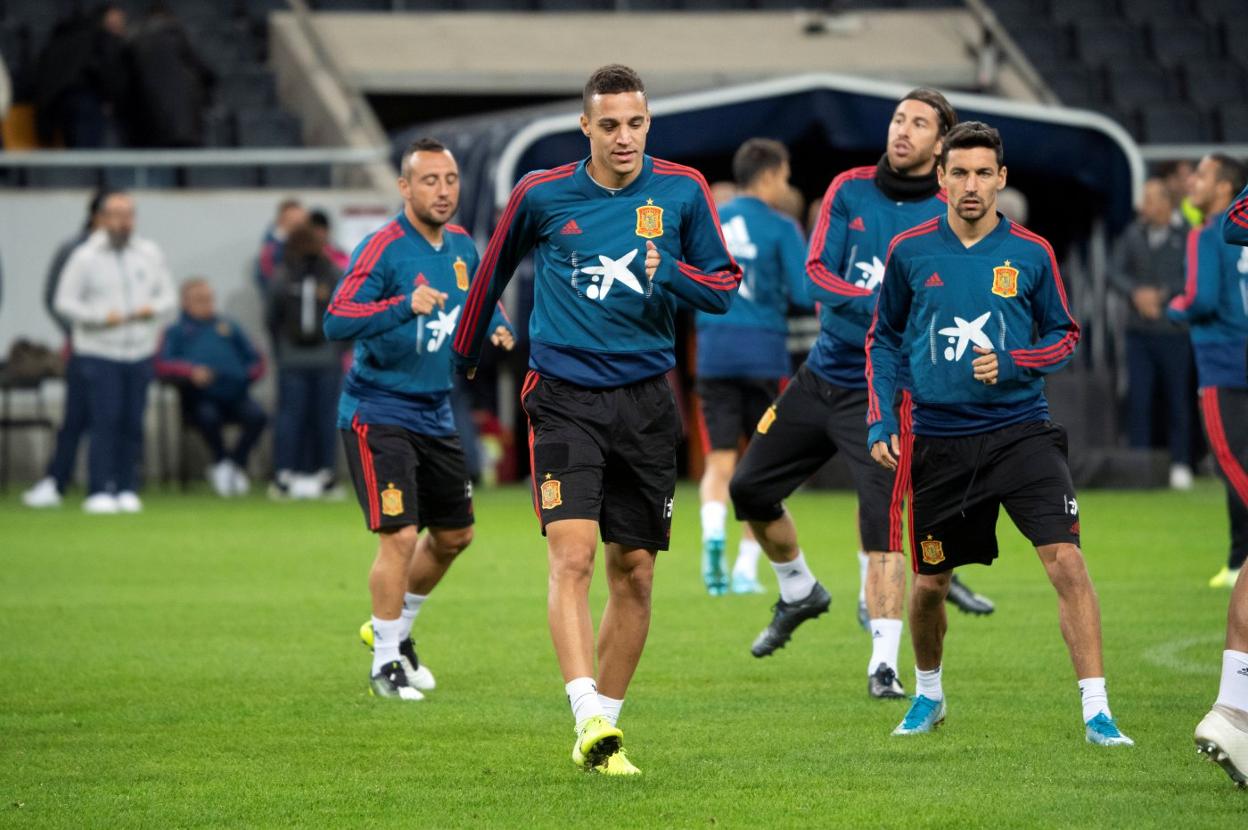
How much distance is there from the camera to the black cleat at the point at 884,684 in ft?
26.5

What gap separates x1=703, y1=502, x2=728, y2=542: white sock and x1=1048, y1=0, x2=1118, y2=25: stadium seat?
714 inches

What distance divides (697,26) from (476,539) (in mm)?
13532

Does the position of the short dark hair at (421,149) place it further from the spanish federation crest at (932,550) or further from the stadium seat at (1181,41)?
the stadium seat at (1181,41)

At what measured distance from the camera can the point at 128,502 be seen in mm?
17625

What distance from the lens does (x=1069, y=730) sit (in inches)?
286

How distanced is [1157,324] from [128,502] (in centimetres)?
941

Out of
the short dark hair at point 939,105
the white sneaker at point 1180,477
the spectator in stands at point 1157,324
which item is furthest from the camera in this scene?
the white sneaker at point 1180,477

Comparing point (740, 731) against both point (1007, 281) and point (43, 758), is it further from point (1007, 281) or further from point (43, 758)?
point (43, 758)

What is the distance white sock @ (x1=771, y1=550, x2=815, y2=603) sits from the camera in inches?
366

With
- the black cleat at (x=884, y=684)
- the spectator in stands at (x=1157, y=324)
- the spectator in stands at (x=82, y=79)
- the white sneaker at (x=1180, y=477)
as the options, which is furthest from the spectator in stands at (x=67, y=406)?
the black cleat at (x=884, y=684)

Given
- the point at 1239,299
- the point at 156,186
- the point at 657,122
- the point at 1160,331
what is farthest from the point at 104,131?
the point at 1239,299

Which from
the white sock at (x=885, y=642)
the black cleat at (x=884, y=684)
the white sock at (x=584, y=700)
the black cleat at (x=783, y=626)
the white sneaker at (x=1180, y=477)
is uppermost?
the white sock at (x=584, y=700)

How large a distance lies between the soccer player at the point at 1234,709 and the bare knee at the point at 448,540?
3474 millimetres

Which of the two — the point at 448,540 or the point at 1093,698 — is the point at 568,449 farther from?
the point at 448,540
